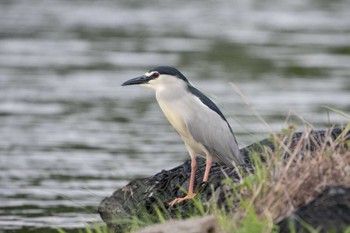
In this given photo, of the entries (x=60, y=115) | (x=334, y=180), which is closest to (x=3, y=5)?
(x=60, y=115)

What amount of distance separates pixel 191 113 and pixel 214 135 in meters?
0.25

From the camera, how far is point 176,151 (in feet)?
45.4

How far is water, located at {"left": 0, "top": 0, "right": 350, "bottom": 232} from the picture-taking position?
1218cm

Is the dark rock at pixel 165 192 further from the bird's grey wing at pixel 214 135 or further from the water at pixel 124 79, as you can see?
the water at pixel 124 79

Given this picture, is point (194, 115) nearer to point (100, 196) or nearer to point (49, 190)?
point (100, 196)

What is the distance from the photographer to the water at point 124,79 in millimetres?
12180

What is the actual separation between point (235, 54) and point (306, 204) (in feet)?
50.3

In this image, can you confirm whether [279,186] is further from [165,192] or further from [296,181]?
[165,192]

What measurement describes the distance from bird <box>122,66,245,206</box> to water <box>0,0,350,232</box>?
30 centimetres

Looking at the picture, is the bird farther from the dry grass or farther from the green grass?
the dry grass

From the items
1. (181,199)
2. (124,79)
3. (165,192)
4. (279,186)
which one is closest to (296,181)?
(279,186)

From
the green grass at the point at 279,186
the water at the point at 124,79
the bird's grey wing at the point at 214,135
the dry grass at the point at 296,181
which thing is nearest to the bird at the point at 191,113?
the bird's grey wing at the point at 214,135

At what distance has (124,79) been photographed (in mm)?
18422

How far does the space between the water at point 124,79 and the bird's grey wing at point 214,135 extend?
33 centimetres
